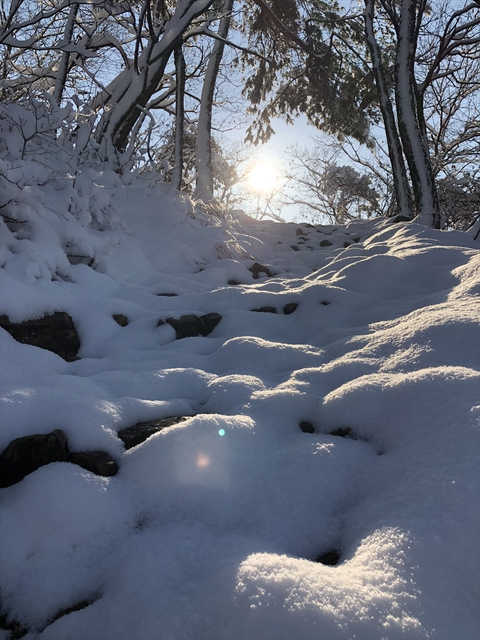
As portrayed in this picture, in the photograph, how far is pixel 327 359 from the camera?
212 centimetres

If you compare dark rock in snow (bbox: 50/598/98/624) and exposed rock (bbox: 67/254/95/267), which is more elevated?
exposed rock (bbox: 67/254/95/267)

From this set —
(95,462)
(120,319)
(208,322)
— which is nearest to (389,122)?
(208,322)

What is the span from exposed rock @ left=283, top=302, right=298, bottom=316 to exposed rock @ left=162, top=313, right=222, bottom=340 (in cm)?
53

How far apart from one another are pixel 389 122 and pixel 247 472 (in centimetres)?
757

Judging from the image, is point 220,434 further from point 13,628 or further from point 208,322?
point 208,322

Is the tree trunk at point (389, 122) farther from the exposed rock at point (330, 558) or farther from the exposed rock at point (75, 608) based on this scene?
the exposed rock at point (75, 608)

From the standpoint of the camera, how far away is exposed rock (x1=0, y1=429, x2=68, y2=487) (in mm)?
1275

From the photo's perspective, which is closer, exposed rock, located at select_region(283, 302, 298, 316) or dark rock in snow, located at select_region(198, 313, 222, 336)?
dark rock in snow, located at select_region(198, 313, 222, 336)

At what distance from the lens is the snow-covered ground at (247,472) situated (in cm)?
88

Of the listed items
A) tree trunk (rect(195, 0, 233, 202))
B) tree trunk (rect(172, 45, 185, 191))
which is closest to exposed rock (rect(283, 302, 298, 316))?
tree trunk (rect(195, 0, 233, 202))

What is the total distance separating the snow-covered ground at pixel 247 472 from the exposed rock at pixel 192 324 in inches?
2.4

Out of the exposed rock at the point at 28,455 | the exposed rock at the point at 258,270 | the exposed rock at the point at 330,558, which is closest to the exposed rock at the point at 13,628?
the exposed rock at the point at 28,455

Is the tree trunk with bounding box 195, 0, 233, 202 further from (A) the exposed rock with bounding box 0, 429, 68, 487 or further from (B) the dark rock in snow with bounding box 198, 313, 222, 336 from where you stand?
(A) the exposed rock with bounding box 0, 429, 68, 487

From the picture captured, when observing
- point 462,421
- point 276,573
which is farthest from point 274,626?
point 462,421
